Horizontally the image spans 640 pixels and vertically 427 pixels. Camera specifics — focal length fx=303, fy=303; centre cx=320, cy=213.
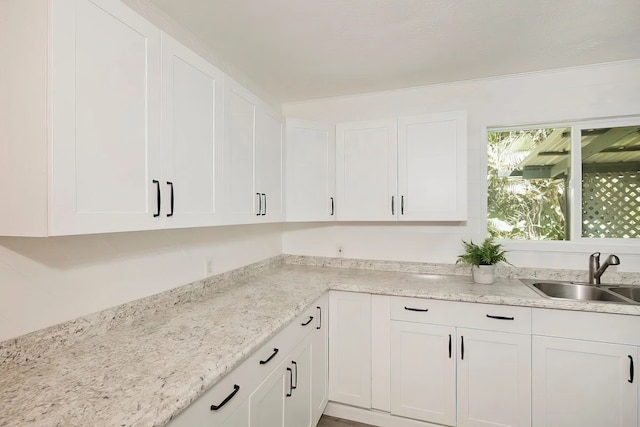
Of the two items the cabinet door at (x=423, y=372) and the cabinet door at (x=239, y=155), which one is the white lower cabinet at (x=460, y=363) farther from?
the cabinet door at (x=239, y=155)

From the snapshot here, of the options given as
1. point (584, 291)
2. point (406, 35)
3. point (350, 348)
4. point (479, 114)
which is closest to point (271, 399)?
point (350, 348)

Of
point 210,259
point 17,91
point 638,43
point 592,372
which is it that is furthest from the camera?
point 210,259

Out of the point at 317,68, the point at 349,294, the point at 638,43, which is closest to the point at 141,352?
the point at 349,294

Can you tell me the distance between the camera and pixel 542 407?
174 cm

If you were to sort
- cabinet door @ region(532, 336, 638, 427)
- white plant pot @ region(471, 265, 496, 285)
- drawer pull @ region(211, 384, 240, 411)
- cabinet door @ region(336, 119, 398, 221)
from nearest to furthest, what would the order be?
drawer pull @ region(211, 384, 240, 411)
cabinet door @ region(532, 336, 638, 427)
white plant pot @ region(471, 265, 496, 285)
cabinet door @ region(336, 119, 398, 221)

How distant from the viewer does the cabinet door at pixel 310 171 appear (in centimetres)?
240

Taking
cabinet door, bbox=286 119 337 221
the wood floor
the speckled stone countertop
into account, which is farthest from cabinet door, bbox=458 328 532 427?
cabinet door, bbox=286 119 337 221

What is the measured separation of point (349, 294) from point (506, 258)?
1262mm

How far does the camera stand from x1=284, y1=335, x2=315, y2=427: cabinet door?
154 centimetres

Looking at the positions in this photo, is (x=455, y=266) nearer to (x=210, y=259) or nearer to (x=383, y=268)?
(x=383, y=268)

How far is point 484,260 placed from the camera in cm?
214

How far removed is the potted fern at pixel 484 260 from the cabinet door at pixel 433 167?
0.86ft

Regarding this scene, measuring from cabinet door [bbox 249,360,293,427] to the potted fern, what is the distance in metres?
1.46

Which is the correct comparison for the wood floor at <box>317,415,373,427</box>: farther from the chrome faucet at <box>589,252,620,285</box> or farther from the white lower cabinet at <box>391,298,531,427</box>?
the chrome faucet at <box>589,252,620,285</box>
